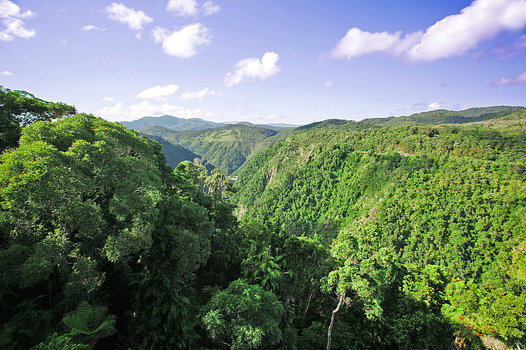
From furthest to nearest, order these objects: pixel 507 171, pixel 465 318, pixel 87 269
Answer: pixel 507 171 < pixel 465 318 < pixel 87 269

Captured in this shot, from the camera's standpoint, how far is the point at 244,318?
31.3 feet

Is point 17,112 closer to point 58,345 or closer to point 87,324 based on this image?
point 87,324

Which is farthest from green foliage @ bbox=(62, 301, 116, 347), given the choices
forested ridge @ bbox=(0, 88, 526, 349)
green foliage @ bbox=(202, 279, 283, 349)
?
green foliage @ bbox=(202, 279, 283, 349)

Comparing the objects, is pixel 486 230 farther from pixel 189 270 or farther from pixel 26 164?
pixel 26 164

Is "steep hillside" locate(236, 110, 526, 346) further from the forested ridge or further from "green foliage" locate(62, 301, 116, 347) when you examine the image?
"green foliage" locate(62, 301, 116, 347)

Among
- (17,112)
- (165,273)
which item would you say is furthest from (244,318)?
(17,112)

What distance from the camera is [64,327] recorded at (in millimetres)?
7871

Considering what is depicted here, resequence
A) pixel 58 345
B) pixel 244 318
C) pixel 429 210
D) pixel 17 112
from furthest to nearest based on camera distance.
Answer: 1. pixel 429 210
2. pixel 17 112
3. pixel 244 318
4. pixel 58 345

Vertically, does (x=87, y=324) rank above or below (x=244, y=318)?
above

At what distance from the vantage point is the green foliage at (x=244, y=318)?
352 inches

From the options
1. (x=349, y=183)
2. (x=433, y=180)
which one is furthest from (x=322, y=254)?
(x=349, y=183)

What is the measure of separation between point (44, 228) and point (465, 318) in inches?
844

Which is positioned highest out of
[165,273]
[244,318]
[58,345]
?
[58,345]

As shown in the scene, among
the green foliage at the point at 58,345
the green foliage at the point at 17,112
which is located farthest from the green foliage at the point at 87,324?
the green foliage at the point at 17,112
